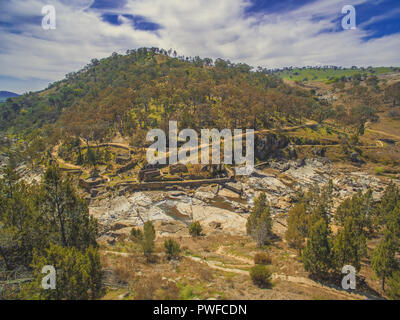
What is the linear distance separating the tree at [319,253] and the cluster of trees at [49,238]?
646 inches

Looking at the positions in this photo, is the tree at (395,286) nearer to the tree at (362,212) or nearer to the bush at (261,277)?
the bush at (261,277)

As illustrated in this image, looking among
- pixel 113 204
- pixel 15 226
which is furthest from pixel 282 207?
pixel 15 226

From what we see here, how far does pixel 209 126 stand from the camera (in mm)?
70625

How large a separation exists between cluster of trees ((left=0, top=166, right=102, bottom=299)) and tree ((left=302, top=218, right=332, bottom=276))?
1640cm

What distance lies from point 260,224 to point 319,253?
8.86m

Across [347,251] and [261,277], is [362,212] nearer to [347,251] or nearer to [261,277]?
[347,251]

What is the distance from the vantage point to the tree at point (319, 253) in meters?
17.9

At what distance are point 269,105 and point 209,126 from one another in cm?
2677

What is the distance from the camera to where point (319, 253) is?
1797cm

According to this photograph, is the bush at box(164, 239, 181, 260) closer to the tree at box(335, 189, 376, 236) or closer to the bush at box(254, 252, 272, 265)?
the bush at box(254, 252, 272, 265)

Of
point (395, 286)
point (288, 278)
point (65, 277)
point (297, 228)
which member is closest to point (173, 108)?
point (297, 228)

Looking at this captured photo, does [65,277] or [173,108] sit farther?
[173,108]

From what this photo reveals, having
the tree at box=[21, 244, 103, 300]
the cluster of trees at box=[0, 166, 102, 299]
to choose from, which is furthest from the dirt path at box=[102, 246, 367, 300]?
the tree at box=[21, 244, 103, 300]

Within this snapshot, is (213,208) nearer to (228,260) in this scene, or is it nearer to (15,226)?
(228,260)
